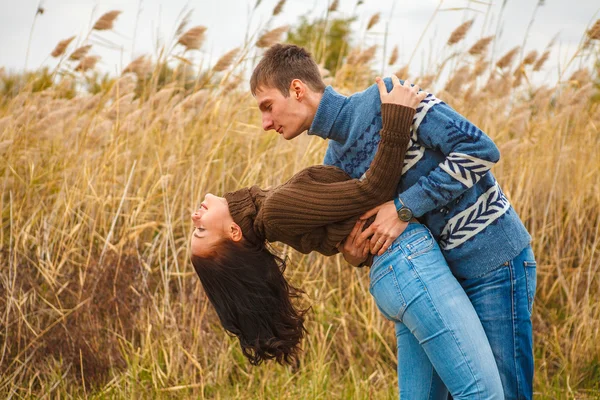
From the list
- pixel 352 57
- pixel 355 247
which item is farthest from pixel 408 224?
pixel 352 57

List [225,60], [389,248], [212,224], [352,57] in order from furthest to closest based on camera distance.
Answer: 1. [352,57]
2. [225,60]
3. [212,224]
4. [389,248]

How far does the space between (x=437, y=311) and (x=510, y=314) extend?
326mm

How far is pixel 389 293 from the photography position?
93.2 inches

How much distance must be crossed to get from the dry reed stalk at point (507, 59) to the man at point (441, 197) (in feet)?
9.94

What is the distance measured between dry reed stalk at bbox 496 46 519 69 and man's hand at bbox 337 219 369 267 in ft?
10.6

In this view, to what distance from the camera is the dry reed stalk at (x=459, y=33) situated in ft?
17.1

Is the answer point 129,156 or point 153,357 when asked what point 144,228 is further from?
point 153,357

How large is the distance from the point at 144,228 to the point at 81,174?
0.56 m

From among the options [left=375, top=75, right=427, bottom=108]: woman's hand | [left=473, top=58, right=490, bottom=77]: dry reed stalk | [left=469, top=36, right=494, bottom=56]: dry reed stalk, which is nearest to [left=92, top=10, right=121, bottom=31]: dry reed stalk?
[left=469, top=36, right=494, bottom=56]: dry reed stalk

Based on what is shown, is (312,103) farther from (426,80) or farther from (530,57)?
(530,57)

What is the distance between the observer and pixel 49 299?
14.3 feet

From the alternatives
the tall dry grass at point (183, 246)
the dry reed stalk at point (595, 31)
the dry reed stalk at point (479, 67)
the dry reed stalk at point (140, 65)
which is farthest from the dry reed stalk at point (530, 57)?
the dry reed stalk at point (140, 65)

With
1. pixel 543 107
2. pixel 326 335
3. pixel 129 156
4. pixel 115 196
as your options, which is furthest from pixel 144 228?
pixel 543 107

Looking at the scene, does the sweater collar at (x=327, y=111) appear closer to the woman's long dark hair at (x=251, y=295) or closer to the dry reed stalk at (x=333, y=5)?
the woman's long dark hair at (x=251, y=295)
